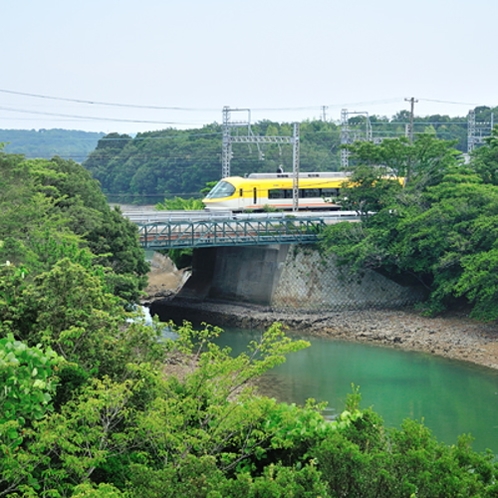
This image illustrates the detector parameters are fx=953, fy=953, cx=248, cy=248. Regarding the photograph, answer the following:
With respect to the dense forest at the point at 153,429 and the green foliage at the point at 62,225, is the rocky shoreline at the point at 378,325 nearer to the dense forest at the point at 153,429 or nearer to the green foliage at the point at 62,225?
the green foliage at the point at 62,225

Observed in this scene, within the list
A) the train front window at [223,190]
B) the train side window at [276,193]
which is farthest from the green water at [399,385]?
the train side window at [276,193]

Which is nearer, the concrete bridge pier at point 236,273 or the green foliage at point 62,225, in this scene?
the green foliage at point 62,225

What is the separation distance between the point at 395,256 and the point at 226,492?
25.2m

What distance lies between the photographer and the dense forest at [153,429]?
11109mm

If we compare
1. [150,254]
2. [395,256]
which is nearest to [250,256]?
[395,256]

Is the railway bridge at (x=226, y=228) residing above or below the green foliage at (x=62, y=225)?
below

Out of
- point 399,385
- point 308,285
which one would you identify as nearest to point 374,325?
point 308,285

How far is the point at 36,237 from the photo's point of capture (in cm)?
2183

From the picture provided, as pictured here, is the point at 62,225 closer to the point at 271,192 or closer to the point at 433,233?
the point at 433,233

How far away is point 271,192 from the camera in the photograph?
4178 cm

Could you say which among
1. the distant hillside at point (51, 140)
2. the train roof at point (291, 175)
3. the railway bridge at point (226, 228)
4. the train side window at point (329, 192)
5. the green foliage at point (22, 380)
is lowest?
the distant hillside at point (51, 140)

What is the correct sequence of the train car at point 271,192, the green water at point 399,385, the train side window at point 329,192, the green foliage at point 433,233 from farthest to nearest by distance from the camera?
the train side window at point 329,192, the train car at point 271,192, the green foliage at point 433,233, the green water at point 399,385

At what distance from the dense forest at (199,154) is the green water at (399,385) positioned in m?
42.1

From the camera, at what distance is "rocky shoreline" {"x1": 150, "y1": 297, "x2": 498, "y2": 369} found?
98.3ft
